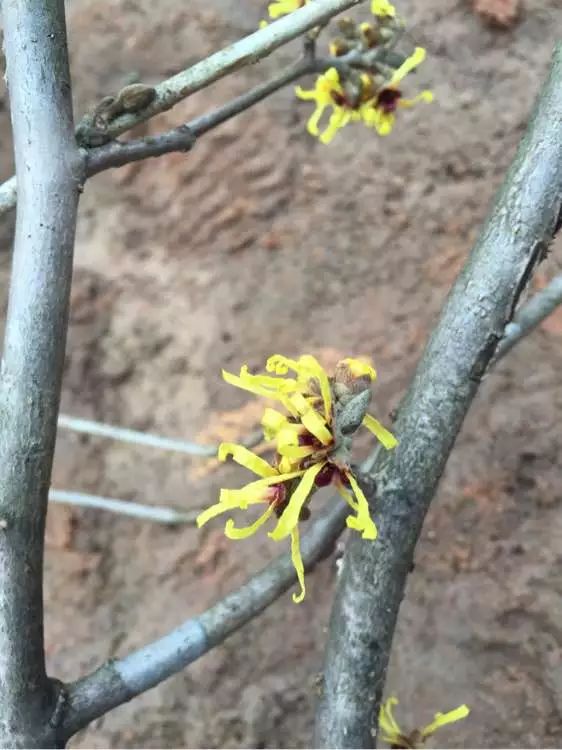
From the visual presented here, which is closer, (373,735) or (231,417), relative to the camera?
(373,735)

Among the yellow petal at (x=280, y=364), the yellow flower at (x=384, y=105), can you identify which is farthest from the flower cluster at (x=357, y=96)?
the yellow petal at (x=280, y=364)

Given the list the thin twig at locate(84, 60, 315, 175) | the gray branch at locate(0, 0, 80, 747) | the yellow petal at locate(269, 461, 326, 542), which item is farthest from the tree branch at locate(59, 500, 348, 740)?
the thin twig at locate(84, 60, 315, 175)

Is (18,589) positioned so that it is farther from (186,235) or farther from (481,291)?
(186,235)

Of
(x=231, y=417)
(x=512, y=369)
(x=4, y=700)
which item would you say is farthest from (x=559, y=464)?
(x=4, y=700)

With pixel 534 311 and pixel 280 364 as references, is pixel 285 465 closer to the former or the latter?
pixel 280 364

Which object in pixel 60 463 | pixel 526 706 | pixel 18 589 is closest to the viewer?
pixel 18 589

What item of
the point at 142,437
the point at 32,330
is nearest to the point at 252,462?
the point at 32,330

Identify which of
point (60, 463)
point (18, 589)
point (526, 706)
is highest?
point (18, 589)

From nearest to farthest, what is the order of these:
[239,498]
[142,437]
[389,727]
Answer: [239,498], [389,727], [142,437]
